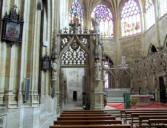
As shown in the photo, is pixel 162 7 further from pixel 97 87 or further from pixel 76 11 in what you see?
pixel 97 87

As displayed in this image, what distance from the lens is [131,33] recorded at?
27406 mm

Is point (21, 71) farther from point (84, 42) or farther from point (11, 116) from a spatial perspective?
point (84, 42)

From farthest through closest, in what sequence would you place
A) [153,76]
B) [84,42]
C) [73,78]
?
[73,78]
[153,76]
[84,42]

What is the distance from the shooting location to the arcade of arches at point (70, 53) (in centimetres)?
522

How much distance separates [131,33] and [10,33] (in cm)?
2461

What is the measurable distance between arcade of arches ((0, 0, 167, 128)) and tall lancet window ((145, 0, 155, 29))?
5.1 inches

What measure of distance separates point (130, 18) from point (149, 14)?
14.1 ft

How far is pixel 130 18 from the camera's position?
92.2 ft

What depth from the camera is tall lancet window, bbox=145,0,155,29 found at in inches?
912

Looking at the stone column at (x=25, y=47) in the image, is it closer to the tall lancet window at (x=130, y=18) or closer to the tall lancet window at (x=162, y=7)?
the tall lancet window at (x=162, y=7)

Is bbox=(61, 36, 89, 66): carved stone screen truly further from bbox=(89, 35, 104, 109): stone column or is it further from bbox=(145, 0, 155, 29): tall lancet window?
bbox=(145, 0, 155, 29): tall lancet window

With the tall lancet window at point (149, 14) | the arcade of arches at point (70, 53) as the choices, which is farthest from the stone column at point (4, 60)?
the tall lancet window at point (149, 14)

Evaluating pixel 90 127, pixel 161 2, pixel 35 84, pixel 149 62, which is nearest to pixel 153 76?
pixel 149 62

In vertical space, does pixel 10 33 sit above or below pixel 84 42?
below
